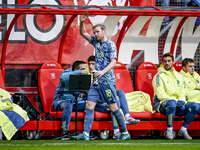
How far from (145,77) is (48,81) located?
1.83 metres

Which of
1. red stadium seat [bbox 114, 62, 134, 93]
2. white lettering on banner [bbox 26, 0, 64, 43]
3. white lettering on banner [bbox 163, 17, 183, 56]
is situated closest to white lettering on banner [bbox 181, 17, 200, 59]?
white lettering on banner [bbox 163, 17, 183, 56]

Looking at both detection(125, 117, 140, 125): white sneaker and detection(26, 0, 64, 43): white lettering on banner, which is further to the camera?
detection(26, 0, 64, 43): white lettering on banner

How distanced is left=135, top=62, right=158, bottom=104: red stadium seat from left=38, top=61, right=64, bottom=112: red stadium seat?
1482 millimetres

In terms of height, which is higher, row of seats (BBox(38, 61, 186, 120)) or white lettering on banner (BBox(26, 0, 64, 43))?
white lettering on banner (BBox(26, 0, 64, 43))

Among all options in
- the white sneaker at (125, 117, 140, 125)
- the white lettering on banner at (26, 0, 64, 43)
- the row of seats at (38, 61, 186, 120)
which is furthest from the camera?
the white lettering on banner at (26, 0, 64, 43)

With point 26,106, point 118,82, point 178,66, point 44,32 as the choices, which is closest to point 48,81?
point 26,106

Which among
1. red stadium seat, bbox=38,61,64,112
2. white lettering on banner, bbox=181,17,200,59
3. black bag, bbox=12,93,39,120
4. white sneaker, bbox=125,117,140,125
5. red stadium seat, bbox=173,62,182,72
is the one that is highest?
white lettering on banner, bbox=181,17,200,59

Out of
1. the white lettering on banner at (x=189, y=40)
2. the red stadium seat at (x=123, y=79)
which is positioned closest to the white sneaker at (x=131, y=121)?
the red stadium seat at (x=123, y=79)

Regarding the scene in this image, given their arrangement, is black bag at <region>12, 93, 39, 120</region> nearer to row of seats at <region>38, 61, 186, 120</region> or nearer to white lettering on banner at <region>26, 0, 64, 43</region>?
row of seats at <region>38, 61, 186, 120</region>

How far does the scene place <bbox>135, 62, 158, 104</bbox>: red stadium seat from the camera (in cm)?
694

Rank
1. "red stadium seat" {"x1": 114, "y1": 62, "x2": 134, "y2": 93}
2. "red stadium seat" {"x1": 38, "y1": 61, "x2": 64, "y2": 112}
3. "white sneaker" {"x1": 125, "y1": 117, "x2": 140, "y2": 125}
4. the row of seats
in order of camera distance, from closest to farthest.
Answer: "white sneaker" {"x1": 125, "y1": 117, "x2": 140, "y2": 125}
the row of seats
"red stadium seat" {"x1": 38, "y1": 61, "x2": 64, "y2": 112}
"red stadium seat" {"x1": 114, "y1": 62, "x2": 134, "y2": 93}

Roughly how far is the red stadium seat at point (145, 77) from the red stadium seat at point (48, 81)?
148cm

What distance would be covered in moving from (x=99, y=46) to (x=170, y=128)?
5.83 ft

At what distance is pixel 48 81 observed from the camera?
6539 millimetres
